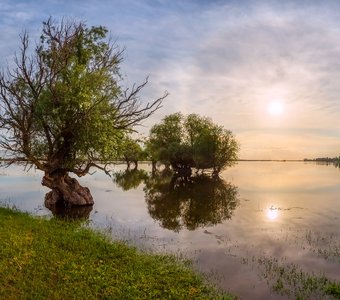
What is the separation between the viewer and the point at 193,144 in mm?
100938

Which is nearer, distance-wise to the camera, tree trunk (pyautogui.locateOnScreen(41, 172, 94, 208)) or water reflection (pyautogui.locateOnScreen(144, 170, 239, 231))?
water reflection (pyautogui.locateOnScreen(144, 170, 239, 231))

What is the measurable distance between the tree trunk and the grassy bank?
49.9ft

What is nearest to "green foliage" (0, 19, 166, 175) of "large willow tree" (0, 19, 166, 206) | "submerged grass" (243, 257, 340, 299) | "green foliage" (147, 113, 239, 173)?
"large willow tree" (0, 19, 166, 206)

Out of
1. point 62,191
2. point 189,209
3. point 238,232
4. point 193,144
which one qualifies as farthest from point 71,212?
point 193,144

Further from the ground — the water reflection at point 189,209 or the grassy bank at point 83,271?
the grassy bank at point 83,271

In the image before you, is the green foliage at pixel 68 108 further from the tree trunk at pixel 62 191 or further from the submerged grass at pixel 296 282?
the submerged grass at pixel 296 282

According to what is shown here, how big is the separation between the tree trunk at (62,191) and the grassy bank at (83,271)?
49.9ft

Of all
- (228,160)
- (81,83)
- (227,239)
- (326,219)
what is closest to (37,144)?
(81,83)

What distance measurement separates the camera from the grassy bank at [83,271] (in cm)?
1245

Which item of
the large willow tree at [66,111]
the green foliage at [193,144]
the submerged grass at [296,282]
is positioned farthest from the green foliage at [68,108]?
the green foliage at [193,144]

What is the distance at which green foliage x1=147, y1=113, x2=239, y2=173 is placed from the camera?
9388 cm

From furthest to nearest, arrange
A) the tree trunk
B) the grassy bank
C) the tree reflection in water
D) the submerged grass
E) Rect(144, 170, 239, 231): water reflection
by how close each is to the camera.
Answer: the tree trunk
Rect(144, 170, 239, 231): water reflection
the tree reflection in water
the submerged grass
the grassy bank

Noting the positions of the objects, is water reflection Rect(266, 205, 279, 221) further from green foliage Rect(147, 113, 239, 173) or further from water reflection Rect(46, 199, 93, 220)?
green foliage Rect(147, 113, 239, 173)

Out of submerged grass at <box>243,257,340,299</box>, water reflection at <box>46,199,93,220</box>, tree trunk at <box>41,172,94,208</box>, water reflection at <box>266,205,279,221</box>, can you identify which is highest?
tree trunk at <box>41,172,94,208</box>
